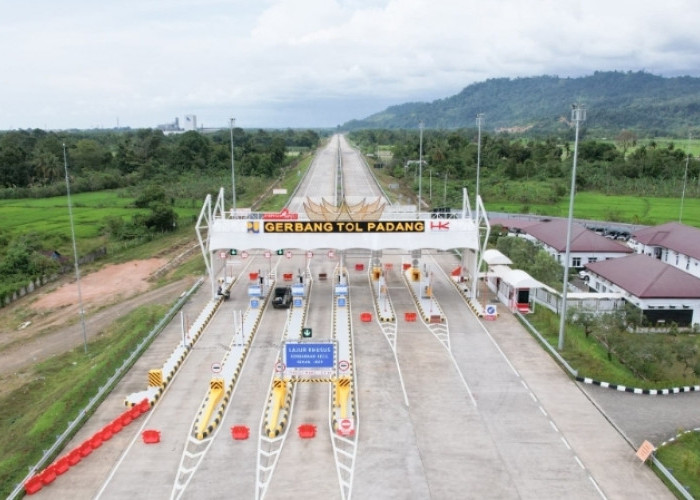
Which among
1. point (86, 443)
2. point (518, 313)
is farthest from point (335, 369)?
point (518, 313)

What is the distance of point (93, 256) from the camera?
191 feet

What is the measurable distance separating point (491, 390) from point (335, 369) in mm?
7495

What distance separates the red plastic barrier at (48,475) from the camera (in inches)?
794

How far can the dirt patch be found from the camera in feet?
150

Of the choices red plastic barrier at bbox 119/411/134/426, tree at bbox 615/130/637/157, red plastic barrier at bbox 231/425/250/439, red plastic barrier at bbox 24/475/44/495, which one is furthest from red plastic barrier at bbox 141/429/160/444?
tree at bbox 615/130/637/157

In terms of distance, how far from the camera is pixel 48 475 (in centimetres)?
2027

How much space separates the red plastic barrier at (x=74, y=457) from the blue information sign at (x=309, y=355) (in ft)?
28.1

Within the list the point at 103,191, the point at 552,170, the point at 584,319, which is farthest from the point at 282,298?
the point at 552,170

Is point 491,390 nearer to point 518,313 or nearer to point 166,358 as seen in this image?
point 518,313

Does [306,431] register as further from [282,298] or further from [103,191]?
[103,191]

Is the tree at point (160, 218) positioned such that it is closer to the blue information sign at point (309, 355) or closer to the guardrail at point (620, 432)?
the guardrail at point (620, 432)

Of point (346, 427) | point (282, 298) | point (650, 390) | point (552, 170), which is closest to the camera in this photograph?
point (346, 427)

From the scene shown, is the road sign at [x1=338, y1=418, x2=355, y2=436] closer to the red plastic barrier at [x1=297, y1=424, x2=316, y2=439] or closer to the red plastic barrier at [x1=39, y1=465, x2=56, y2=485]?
the red plastic barrier at [x1=297, y1=424, x2=316, y2=439]

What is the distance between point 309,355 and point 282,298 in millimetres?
13811
